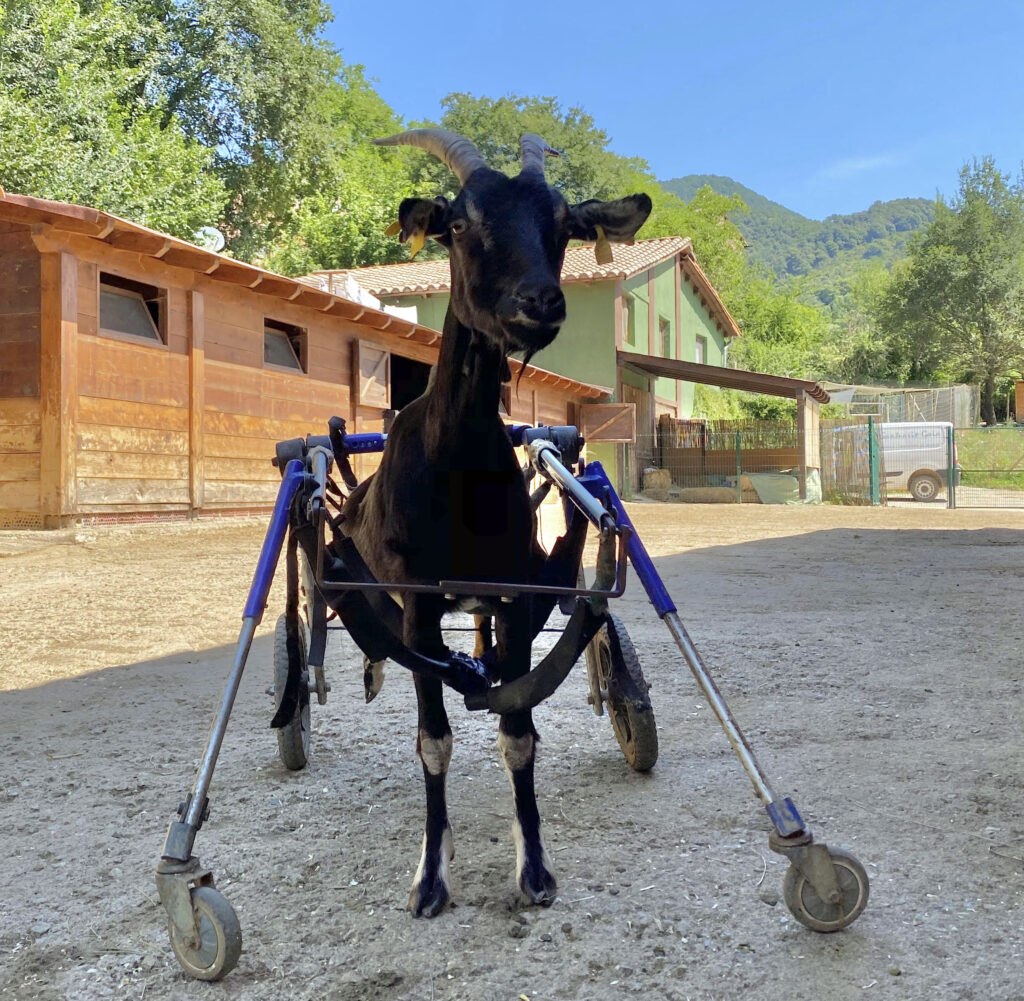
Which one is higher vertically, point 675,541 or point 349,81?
point 349,81

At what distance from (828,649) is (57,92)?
2269 centimetres

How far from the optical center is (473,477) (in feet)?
8.53

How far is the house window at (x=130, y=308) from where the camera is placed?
10.6 meters

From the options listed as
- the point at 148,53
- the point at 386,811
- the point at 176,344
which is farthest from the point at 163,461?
the point at 148,53

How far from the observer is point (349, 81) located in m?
48.5

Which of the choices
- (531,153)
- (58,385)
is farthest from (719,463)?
(531,153)

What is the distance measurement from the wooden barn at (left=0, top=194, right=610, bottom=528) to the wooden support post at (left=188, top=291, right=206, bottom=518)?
2 centimetres

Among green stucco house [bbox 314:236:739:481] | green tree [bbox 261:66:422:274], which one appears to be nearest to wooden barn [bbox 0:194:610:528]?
green stucco house [bbox 314:236:739:481]

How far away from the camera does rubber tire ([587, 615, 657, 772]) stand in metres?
3.21

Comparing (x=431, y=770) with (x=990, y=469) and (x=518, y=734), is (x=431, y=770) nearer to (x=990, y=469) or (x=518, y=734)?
(x=518, y=734)

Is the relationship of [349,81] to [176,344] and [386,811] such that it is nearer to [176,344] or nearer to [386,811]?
[176,344]

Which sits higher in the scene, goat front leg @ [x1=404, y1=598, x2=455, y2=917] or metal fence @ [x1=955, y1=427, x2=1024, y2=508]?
metal fence @ [x1=955, y1=427, x2=1024, y2=508]

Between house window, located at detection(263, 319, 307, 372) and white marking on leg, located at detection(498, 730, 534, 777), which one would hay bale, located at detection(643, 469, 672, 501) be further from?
white marking on leg, located at detection(498, 730, 534, 777)

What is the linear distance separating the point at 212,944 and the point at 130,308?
34.0 feet
